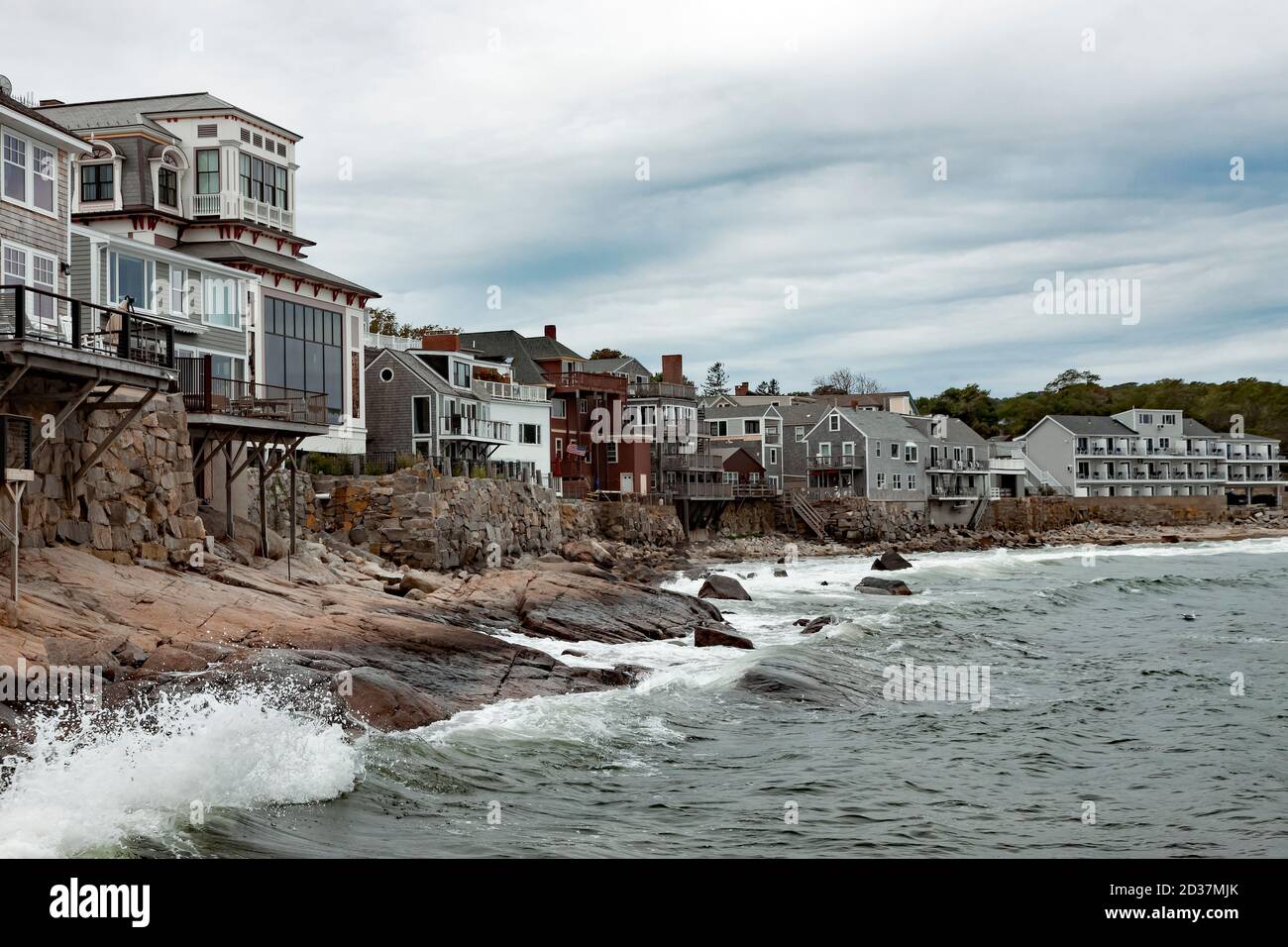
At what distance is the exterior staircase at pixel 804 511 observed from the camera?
298 ft

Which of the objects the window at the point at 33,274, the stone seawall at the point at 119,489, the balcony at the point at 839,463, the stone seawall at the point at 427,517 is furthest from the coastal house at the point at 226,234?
the balcony at the point at 839,463

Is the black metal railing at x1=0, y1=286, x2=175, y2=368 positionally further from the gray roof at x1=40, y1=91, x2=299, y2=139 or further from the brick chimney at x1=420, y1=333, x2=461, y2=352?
the brick chimney at x1=420, y1=333, x2=461, y2=352

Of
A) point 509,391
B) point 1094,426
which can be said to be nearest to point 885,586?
point 509,391

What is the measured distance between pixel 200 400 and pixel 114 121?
640 inches

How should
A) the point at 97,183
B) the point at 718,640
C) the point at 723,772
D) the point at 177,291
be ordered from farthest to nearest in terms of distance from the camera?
the point at 97,183
the point at 177,291
the point at 718,640
the point at 723,772

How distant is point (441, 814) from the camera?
578 inches

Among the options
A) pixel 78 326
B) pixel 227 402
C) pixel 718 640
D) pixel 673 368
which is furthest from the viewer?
pixel 673 368

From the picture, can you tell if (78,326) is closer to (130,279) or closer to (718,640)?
(130,279)

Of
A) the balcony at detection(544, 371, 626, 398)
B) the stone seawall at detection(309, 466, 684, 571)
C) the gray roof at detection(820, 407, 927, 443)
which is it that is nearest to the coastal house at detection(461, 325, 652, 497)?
the balcony at detection(544, 371, 626, 398)

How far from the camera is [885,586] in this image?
5100 cm

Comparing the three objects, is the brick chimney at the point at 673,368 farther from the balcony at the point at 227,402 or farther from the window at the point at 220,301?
the balcony at the point at 227,402

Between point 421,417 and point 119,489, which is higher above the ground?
point 421,417

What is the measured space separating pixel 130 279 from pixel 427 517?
14034 millimetres

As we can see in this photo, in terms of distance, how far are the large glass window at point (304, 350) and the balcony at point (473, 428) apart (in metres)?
11.7
